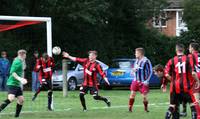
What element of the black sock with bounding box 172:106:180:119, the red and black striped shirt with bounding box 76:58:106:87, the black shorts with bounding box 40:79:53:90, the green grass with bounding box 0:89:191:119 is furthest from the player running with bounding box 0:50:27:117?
the black sock with bounding box 172:106:180:119

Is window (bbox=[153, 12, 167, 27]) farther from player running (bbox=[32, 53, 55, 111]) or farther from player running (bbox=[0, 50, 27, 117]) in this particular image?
player running (bbox=[0, 50, 27, 117])

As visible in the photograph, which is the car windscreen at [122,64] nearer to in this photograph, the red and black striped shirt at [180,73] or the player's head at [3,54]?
the player's head at [3,54]

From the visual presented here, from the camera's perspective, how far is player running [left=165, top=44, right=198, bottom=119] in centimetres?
1433

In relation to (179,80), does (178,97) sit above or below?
below

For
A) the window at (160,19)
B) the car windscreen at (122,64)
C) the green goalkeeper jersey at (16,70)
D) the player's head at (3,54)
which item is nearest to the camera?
the green goalkeeper jersey at (16,70)

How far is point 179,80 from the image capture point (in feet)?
47.2

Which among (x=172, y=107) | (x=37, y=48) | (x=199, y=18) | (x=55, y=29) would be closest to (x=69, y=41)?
(x=55, y=29)

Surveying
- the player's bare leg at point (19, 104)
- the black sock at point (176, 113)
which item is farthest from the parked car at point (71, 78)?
the black sock at point (176, 113)

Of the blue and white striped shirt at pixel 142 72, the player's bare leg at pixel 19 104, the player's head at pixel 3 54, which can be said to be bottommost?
the player's bare leg at pixel 19 104

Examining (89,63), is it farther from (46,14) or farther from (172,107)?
(46,14)

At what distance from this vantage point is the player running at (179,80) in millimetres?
14328

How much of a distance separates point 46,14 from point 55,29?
1.33 meters

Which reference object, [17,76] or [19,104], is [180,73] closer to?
[17,76]

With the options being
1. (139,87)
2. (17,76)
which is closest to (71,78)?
(139,87)
